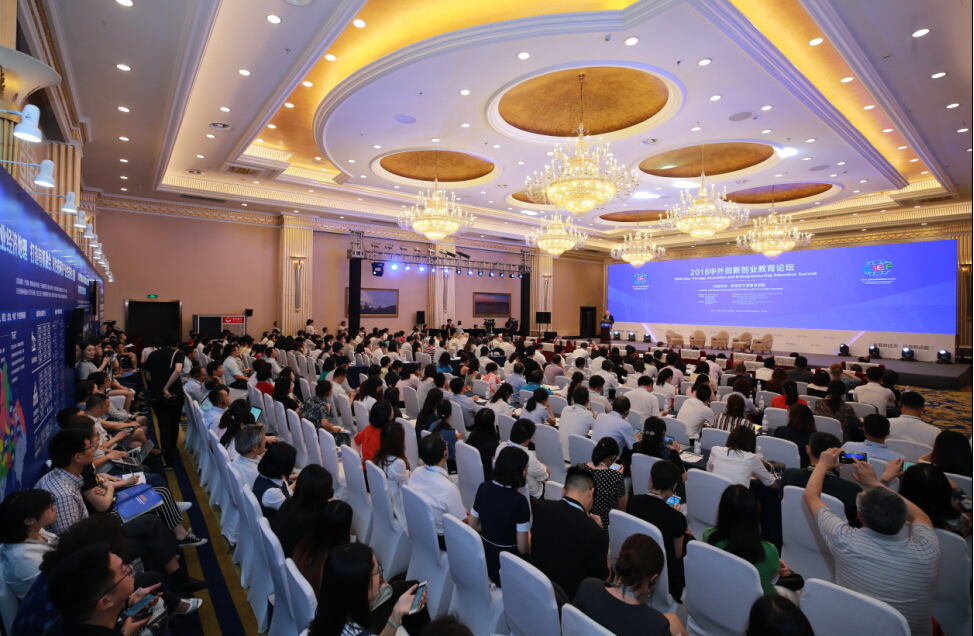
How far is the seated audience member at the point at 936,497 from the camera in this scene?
103 inches

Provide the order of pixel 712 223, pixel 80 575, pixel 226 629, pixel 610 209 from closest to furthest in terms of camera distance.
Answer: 1. pixel 80 575
2. pixel 226 629
3. pixel 712 223
4. pixel 610 209

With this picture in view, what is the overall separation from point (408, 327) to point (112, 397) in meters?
12.4

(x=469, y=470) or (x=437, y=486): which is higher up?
(x=437, y=486)

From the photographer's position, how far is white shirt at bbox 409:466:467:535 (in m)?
2.79

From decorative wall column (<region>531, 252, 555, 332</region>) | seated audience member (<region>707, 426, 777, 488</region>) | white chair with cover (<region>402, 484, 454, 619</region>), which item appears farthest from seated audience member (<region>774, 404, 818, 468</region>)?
decorative wall column (<region>531, 252, 555, 332</region>)

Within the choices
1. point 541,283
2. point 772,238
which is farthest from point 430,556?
point 541,283

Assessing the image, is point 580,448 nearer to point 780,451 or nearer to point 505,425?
point 505,425

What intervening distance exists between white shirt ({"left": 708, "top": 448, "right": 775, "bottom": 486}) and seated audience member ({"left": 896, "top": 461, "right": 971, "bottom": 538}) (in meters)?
0.78

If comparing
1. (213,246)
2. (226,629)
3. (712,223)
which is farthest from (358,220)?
(226,629)

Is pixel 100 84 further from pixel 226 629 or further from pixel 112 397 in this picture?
pixel 226 629

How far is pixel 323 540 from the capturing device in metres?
2.09

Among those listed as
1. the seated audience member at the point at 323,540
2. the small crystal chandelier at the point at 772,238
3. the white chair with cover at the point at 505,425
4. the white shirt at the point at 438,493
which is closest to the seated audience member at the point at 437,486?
the white shirt at the point at 438,493

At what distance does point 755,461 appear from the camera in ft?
10.9

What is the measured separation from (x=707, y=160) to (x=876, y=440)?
859 centimetres
